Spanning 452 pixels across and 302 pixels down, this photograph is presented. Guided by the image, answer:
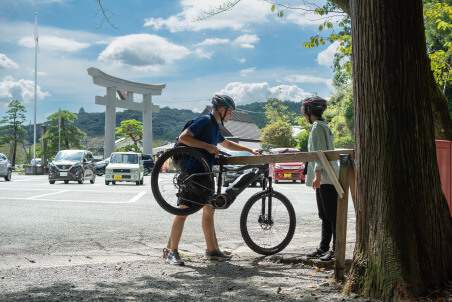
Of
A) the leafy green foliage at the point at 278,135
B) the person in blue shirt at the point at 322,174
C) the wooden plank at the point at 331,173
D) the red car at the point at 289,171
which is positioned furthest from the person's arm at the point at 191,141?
the leafy green foliage at the point at 278,135

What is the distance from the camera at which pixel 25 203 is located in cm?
1142

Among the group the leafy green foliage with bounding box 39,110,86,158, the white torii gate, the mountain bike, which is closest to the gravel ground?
the mountain bike

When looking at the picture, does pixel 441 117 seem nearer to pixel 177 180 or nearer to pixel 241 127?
pixel 177 180

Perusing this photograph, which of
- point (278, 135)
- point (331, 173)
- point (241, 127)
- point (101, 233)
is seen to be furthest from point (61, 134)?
point (331, 173)

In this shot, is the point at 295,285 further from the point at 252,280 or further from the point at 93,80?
the point at 93,80

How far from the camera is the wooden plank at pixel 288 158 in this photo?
4.15 metres

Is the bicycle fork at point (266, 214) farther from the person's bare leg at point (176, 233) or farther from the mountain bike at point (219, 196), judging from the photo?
the person's bare leg at point (176, 233)

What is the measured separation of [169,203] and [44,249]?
82.6 inches

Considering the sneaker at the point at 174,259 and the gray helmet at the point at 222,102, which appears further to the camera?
the gray helmet at the point at 222,102

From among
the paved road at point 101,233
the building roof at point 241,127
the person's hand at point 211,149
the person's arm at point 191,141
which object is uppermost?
the building roof at point 241,127

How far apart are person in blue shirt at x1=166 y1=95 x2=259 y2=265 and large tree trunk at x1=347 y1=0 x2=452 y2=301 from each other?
5.90 ft

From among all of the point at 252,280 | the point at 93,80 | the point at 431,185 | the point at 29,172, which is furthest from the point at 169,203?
the point at 93,80

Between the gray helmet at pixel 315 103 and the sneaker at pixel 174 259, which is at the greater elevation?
the gray helmet at pixel 315 103

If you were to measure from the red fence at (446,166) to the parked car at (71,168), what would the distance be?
61.3ft
